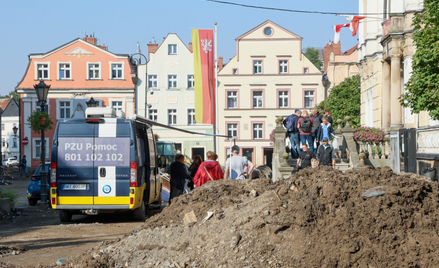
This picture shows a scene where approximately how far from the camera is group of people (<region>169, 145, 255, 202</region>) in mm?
13594

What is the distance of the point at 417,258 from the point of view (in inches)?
279

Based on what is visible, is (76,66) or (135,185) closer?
(135,185)

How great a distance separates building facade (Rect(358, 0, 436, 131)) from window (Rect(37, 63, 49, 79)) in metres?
32.7

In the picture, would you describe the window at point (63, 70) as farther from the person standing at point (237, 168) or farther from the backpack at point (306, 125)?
the person standing at point (237, 168)

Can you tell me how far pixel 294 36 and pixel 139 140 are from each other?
4234 cm

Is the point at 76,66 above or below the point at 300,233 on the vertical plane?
above

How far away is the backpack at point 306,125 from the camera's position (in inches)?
754

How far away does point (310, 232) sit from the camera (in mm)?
7535

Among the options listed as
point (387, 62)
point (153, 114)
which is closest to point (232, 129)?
point (153, 114)

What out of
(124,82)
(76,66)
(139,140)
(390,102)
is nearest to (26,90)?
(76,66)

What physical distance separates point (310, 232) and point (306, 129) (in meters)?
12.0

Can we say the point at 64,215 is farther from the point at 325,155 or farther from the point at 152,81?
the point at 152,81

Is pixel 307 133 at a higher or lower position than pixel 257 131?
lower

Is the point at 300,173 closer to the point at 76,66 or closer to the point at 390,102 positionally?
the point at 390,102
